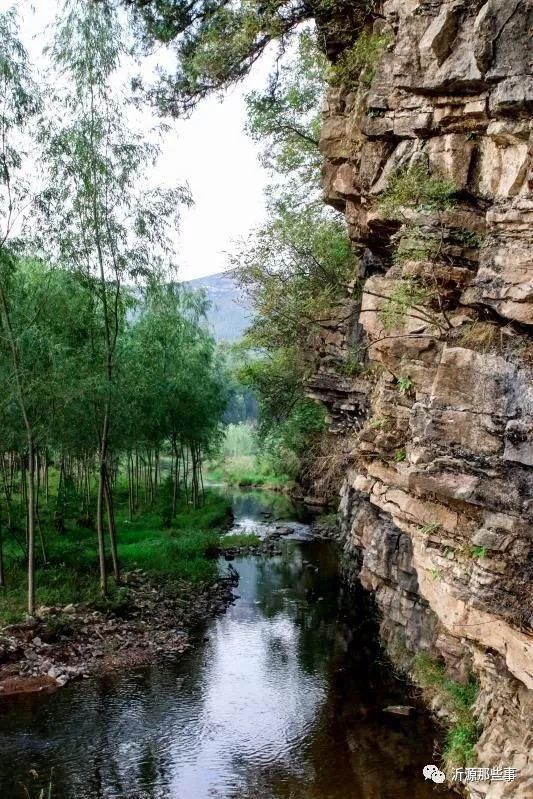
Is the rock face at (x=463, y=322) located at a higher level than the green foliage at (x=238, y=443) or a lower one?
higher

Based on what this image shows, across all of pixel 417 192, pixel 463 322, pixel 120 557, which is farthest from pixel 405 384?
pixel 120 557

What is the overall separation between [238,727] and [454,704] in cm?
495

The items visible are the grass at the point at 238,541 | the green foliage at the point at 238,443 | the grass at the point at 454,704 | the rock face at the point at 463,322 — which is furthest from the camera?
the green foliage at the point at 238,443

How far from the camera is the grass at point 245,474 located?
2298 inches

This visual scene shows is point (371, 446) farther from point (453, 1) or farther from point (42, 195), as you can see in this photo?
point (42, 195)

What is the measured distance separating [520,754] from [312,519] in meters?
29.2

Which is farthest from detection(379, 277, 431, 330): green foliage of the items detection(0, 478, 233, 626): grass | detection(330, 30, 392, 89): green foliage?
detection(0, 478, 233, 626): grass

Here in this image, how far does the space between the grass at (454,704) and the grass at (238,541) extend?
52.3 feet

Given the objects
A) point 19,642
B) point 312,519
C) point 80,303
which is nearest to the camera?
point 19,642

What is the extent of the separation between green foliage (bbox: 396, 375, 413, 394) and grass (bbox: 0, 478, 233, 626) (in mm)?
13937

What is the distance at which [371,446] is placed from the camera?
1467cm

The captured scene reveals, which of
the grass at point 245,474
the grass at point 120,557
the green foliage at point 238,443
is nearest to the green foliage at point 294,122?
the grass at point 120,557

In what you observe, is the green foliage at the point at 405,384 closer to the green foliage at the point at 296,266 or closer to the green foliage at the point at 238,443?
the green foliage at the point at 296,266

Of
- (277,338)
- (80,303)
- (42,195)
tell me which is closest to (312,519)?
(277,338)
